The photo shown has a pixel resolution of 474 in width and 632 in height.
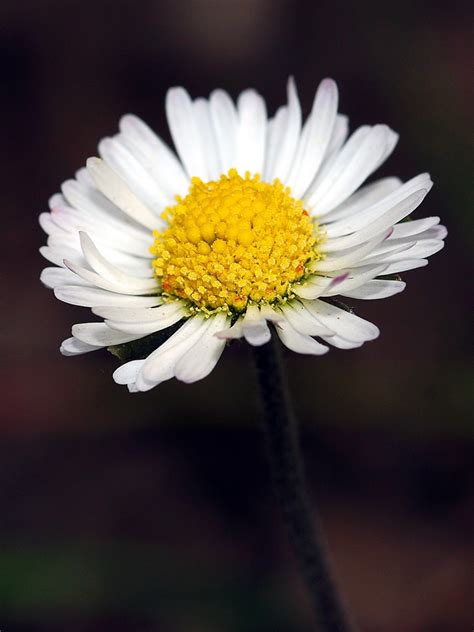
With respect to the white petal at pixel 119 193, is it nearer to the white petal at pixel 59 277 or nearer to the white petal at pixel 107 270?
the white petal at pixel 107 270

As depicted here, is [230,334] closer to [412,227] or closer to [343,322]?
[343,322]

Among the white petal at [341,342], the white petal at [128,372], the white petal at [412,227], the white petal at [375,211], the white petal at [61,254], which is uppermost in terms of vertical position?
the white petal at [61,254]

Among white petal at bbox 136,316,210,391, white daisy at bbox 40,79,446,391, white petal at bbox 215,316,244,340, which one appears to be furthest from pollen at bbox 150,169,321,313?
white petal at bbox 215,316,244,340

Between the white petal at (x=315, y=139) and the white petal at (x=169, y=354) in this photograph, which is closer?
the white petal at (x=169, y=354)

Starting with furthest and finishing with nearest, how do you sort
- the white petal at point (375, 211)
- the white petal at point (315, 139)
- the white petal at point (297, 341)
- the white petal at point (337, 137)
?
the white petal at point (337, 137), the white petal at point (315, 139), the white petal at point (375, 211), the white petal at point (297, 341)

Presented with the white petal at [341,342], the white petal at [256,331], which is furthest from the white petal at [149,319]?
the white petal at [341,342]

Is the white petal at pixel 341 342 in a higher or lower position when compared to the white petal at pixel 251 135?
lower

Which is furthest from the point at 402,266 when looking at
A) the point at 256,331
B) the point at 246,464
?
the point at 246,464
